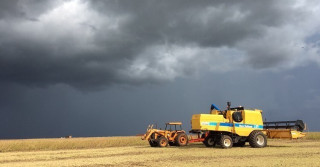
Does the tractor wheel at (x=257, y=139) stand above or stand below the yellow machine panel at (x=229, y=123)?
below

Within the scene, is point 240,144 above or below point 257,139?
below

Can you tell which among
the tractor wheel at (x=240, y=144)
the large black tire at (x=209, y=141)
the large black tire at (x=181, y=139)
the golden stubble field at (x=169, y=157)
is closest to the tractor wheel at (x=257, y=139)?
the golden stubble field at (x=169, y=157)

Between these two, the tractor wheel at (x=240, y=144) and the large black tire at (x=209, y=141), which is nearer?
the tractor wheel at (x=240, y=144)

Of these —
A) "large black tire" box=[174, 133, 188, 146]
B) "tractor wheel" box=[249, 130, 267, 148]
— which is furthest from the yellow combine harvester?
"large black tire" box=[174, 133, 188, 146]

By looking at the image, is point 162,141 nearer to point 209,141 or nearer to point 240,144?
point 209,141

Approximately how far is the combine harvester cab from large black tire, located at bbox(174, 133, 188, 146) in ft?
7.13

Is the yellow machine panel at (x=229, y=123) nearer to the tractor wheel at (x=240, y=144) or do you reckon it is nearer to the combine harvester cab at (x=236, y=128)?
the combine harvester cab at (x=236, y=128)

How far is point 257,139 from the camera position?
2469 cm

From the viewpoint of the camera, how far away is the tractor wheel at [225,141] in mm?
24041

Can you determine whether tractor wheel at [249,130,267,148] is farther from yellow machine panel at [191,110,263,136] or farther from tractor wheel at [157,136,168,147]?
tractor wheel at [157,136,168,147]

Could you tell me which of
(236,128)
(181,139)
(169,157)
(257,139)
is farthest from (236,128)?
(169,157)

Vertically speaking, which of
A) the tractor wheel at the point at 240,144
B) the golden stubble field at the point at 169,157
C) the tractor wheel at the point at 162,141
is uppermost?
the tractor wheel at the point at 162,141

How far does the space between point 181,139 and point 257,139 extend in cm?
611

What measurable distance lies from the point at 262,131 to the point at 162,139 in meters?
7.70
